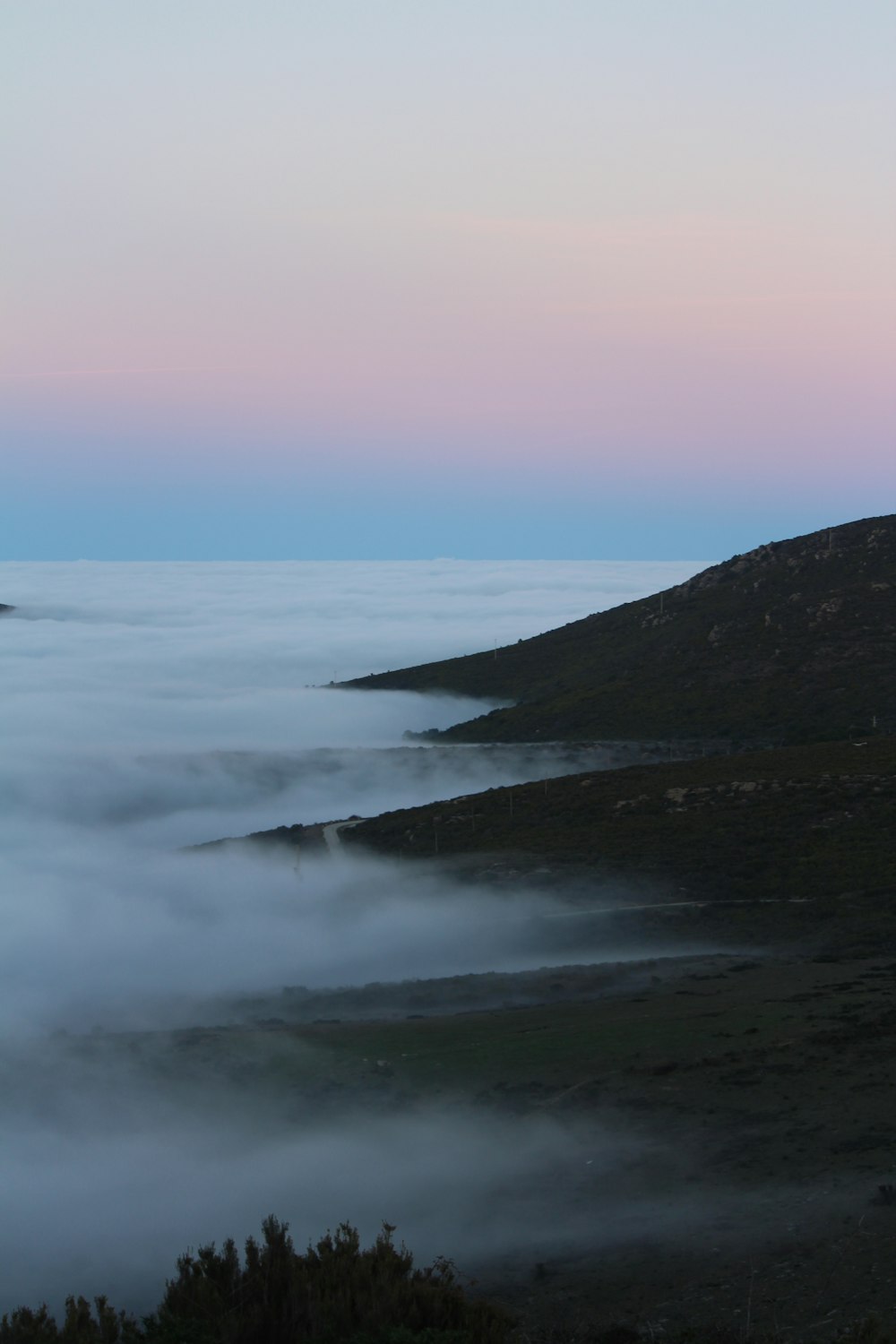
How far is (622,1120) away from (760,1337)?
7102mm

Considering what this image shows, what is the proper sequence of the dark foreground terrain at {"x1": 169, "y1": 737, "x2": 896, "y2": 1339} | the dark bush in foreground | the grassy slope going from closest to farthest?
the dark bush in foreground, the dark foreground terrain at {"x1": 169, "y1": 737, "x2": 896, "y2": 1339}, the grassy slope

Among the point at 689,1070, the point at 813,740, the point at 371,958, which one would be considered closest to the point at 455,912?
the point at 371,958

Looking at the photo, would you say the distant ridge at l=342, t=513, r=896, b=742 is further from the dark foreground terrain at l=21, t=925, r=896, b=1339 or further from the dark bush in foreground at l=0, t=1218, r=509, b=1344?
the dark bush in foreground at l=0, t=1218, r=509, b=1344

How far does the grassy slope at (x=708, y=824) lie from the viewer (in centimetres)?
3409

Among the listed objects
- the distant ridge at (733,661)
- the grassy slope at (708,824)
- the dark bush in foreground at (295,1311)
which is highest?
the distant ridge at (733,661)

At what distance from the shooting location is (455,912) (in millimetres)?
35688

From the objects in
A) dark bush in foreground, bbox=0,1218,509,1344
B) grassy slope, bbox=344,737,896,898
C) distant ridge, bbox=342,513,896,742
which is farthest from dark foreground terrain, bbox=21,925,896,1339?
distant ridge, bbox=342,513,896,742

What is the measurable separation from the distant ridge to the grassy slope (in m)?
12.1

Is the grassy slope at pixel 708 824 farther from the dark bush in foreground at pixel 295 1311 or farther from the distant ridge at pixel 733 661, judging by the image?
the dark bush in foreground at pixel 295 1311

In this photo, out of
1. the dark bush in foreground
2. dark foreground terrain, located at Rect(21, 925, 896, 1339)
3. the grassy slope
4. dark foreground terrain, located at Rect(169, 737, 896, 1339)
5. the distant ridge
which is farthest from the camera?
the distant ridge

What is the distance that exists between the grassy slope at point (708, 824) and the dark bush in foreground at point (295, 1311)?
74.1 ft

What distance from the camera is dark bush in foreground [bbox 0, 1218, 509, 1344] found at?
10469 millimetres

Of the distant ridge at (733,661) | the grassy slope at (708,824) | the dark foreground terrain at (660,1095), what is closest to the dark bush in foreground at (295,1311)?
the dark foreground terrain at (660,1095)

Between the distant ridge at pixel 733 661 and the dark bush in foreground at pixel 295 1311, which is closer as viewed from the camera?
the dark bush in foreground at pixel 295 1311
